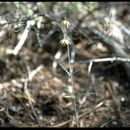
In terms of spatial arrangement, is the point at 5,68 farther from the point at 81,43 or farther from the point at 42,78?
the point at 81,43

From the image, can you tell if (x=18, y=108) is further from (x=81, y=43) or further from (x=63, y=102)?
(x=81, y=43)

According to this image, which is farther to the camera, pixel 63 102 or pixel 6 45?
pixel 6 45

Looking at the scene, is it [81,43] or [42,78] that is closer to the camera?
[42,78]

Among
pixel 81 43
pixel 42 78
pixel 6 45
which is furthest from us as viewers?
pixel 81 43

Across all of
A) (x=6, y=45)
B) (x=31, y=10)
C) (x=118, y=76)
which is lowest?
(x=118, y=76)

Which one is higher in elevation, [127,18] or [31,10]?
[31,10]

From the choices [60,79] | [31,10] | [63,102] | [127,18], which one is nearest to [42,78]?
[60,79]

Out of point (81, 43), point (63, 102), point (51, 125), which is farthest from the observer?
point (81, 43)

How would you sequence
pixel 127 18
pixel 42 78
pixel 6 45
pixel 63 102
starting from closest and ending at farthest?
pixel 63 102
pixel 42 78
pixel 6 45
pixel 127 18

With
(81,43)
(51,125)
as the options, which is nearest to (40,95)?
(51,125)
